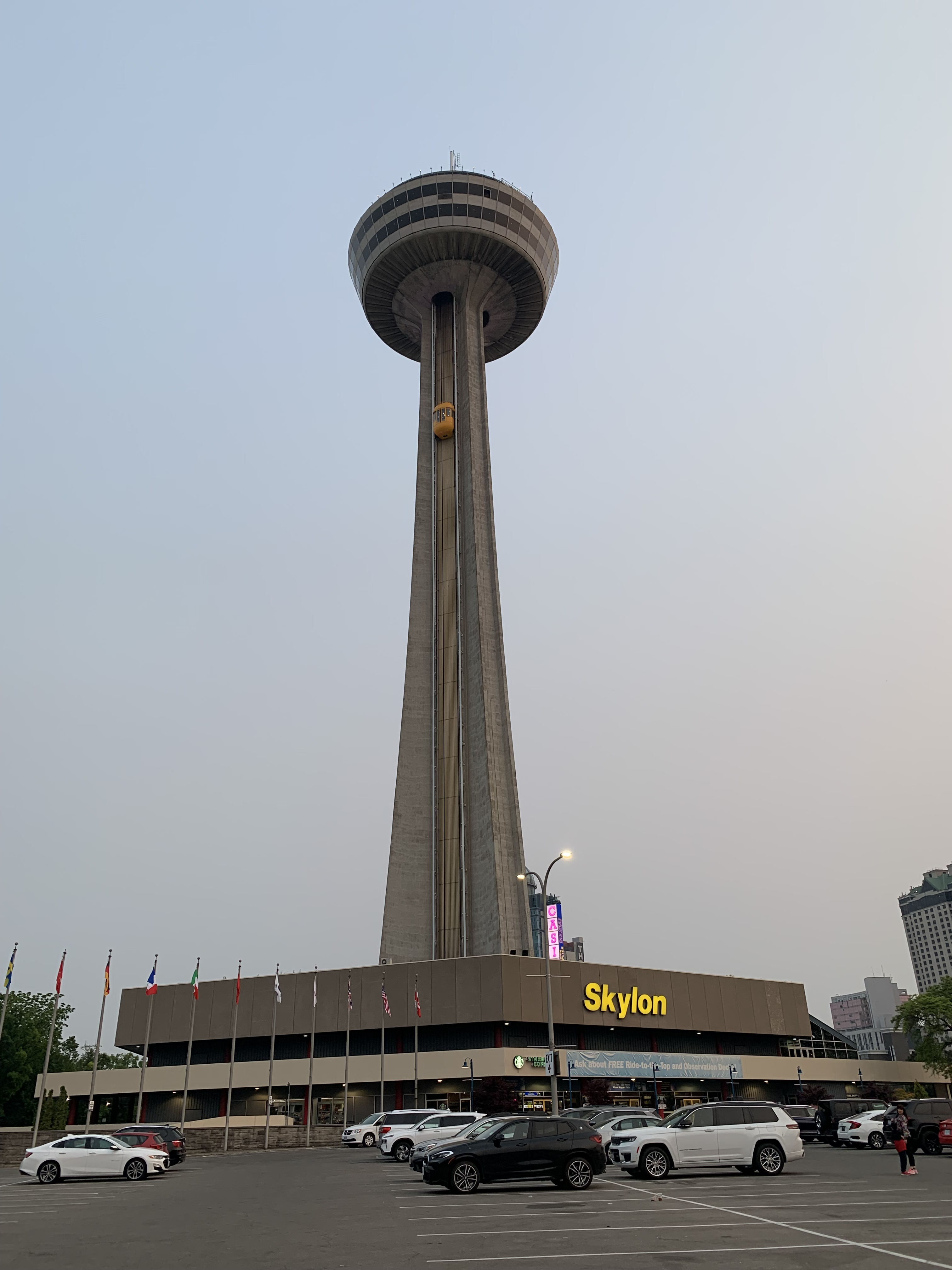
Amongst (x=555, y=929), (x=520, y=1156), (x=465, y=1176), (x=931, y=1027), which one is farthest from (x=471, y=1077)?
(x=520, y=1156)

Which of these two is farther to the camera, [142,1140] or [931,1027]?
[931,1027]

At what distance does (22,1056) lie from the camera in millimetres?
91188

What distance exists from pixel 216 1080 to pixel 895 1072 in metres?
61.7

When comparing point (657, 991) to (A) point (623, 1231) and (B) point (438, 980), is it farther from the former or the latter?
(A) point (623, 1231)

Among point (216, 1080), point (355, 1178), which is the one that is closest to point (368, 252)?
point (216, 1080)

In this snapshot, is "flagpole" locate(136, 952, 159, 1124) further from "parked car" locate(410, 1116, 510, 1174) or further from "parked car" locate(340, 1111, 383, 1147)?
"parked car" locate(410, 1116, 510, 1174)

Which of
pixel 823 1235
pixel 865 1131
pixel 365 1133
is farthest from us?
pixel 365 1133

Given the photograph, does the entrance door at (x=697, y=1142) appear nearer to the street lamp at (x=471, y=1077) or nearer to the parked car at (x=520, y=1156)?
the parked car at (x=520, y=1156)

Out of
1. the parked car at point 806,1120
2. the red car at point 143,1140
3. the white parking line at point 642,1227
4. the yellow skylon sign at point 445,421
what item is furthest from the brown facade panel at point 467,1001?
the white parking line at point 642,1227

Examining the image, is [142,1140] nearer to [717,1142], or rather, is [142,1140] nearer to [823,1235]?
[717,1142]

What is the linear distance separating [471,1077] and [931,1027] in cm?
4343

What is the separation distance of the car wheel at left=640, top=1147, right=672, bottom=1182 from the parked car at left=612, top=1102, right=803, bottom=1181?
0.04 ft

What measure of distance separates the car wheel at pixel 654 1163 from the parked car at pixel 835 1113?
72.2 feet

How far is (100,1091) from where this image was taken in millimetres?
81688
